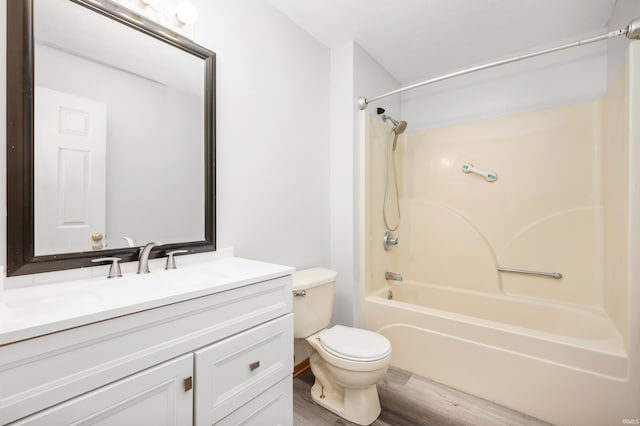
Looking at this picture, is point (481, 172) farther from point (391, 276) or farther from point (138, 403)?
point (138, 403)

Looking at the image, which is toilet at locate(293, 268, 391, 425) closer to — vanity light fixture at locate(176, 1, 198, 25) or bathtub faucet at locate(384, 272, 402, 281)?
bathtub faucet at locate(384, 272, 402, 281)

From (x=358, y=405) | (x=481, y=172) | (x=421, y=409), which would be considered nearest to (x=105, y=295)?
(x=358, y=405)

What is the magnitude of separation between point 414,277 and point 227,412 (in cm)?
216

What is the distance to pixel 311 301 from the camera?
1692mm

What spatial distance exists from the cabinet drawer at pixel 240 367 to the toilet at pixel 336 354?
0.37m

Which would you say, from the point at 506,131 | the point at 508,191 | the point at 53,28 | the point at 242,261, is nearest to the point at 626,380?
the point at 508,191

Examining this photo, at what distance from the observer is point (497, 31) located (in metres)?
2.06

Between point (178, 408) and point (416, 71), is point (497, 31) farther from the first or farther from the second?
point (178, 408)

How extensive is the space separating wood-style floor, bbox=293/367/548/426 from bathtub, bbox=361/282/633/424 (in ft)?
0.23

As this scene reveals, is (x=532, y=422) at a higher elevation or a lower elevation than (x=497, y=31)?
lower

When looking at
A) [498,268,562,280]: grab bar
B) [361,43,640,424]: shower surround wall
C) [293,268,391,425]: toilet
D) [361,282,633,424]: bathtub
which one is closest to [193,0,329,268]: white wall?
[293,268,391,425]: toilet

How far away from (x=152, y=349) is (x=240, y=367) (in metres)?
0.36

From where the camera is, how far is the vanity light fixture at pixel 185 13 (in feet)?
4.25

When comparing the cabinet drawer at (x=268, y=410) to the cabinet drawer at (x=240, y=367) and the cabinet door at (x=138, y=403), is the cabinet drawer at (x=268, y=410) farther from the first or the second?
the cabinet door at (x=138, y=403)
